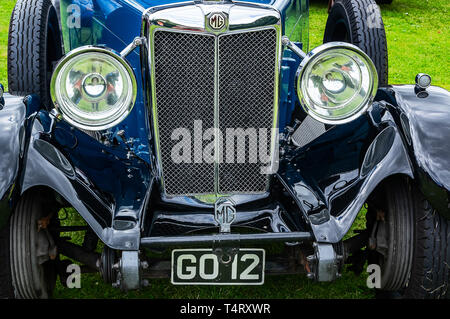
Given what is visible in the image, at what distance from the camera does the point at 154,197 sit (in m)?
2.59

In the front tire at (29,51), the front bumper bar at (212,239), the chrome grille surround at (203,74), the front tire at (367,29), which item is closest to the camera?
the front bumper bar at (212,239)

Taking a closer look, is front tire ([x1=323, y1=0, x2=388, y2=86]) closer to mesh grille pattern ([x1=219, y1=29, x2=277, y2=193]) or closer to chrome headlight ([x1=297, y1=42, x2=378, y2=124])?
chrome headlight ([x1=297, y1=42, x2=378, y2=124])

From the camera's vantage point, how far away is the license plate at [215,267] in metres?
2.27

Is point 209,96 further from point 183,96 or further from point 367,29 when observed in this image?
point 367,29

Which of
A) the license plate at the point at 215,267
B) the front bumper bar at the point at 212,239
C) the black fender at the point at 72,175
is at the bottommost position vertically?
the license plate at the point at 215,267

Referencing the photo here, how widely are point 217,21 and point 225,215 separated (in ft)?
2.67

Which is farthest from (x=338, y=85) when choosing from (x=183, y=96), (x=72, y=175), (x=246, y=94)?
(x=72, y=175)

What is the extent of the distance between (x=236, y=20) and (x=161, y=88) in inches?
17.0

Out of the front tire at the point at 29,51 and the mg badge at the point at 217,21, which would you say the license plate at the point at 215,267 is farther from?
the front tire at the point at 29,51

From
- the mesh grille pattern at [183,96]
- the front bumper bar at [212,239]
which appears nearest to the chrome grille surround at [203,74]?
the mesh grille pattern at [183,96]

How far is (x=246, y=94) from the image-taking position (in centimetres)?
247

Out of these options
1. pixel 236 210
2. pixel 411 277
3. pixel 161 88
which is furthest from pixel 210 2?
pixel 411 277

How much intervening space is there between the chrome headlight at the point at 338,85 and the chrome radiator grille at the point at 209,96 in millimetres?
178
